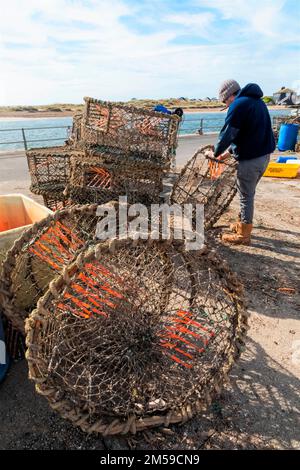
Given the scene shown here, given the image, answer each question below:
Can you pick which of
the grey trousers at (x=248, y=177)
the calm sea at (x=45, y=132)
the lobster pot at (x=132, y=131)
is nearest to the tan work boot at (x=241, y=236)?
the grey trousers at (x=248, y=177)

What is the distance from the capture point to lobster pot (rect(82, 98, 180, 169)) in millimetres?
3441

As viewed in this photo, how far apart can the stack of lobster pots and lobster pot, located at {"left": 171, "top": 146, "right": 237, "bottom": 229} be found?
42cm

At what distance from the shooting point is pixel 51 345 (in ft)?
5.90

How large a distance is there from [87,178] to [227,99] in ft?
5.64

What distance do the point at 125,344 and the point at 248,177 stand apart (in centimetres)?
239

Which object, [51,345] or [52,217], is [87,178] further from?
[51,345]

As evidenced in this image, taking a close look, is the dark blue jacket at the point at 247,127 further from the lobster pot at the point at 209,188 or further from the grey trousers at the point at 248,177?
the lobster pot at the point at 209,188

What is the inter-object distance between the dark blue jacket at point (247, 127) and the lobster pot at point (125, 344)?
1.75 meters

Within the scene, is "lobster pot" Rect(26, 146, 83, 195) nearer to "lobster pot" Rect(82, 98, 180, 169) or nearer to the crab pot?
"lobster pot" Rect(82, 98, 180, 169)

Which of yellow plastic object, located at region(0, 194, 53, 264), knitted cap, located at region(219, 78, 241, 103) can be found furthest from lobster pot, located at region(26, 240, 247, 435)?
knitted cap, located at region(219, 78, 241, 103)

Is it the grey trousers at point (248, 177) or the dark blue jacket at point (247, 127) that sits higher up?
the dark blue jacket at point (247, 127)

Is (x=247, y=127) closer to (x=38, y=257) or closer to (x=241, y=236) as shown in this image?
(x=241, y=236)

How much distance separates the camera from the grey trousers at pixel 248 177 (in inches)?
144

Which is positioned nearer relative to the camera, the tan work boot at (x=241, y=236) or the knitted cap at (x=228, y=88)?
the knitted cap at (x=228, y=88)
